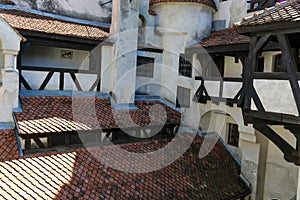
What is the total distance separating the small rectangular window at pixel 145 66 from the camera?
13141 mm

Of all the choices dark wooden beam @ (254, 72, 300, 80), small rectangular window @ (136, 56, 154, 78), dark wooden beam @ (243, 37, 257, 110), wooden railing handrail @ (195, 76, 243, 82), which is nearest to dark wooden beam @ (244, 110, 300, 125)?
dark wooden beam @ (243, 37, 257, 110)

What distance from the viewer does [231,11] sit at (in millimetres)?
12562

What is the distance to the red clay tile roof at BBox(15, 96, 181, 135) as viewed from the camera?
26.9 ft

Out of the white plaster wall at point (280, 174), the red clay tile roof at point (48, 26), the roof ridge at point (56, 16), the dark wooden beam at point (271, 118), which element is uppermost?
the roof ridge at point (56, 16)

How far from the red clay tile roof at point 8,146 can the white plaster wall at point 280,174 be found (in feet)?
27.5

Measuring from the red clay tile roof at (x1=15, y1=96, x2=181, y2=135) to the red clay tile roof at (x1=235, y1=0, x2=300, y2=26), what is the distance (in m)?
5.47

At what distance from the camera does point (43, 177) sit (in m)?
6.54

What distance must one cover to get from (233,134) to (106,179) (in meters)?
6.30

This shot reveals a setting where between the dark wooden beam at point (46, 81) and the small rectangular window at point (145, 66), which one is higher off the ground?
the small rectangular window at point (145, 66)

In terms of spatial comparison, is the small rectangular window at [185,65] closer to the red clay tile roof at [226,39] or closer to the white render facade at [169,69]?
the white render facade at [169,69]

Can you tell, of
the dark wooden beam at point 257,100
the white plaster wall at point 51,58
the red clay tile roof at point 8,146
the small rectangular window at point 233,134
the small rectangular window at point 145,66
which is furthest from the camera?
the small rectangular window at point 145,66

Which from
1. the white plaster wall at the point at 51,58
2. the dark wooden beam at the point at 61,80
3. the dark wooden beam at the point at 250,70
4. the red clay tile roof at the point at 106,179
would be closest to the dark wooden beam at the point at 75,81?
the dark wooden beam at the point at 61,80

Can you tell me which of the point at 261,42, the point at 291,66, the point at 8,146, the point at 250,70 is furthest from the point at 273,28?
the point at 8,146

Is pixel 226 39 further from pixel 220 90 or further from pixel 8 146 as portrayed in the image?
pixel 8 146
